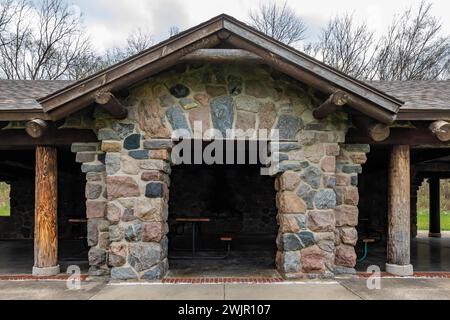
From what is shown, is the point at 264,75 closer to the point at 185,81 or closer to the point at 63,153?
the point at 185,81

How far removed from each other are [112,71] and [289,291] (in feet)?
12.4

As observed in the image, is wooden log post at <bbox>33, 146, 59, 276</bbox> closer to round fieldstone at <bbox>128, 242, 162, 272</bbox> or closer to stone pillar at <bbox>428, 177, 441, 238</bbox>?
round fieldstone at <bbox>128, 242, 162, 272</bbox>

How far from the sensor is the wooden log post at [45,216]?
19.9 feet

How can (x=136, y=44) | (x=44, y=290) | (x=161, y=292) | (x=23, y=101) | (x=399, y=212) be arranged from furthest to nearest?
(x=136, y=44) < (x=23, y=101) < (x=399, y=212) < (x=44, y=290) < (x=161, y=292)

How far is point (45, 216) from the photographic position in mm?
6102

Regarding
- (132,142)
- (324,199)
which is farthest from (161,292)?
(324,199)

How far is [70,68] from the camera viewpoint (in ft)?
72.5

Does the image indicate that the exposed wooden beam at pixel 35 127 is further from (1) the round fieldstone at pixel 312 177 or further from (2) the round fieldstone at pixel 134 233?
(1) the round fieldstone at pixel 312 177

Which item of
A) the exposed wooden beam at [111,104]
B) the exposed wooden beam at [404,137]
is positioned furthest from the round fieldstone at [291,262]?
the exposed wooden beam at [111,104]

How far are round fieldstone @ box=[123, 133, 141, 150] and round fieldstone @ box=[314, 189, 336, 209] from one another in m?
2.76

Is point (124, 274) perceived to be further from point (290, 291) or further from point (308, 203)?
point (308, 203)

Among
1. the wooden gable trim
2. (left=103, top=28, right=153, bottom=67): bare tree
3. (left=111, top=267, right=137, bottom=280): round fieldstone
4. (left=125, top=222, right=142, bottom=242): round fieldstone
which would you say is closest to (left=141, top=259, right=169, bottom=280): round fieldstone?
(left=111, top=267, right=137, bottom=280): round fieldstone

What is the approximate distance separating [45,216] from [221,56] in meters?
3.67

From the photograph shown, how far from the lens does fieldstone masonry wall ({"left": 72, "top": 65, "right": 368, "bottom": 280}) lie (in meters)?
5.68
